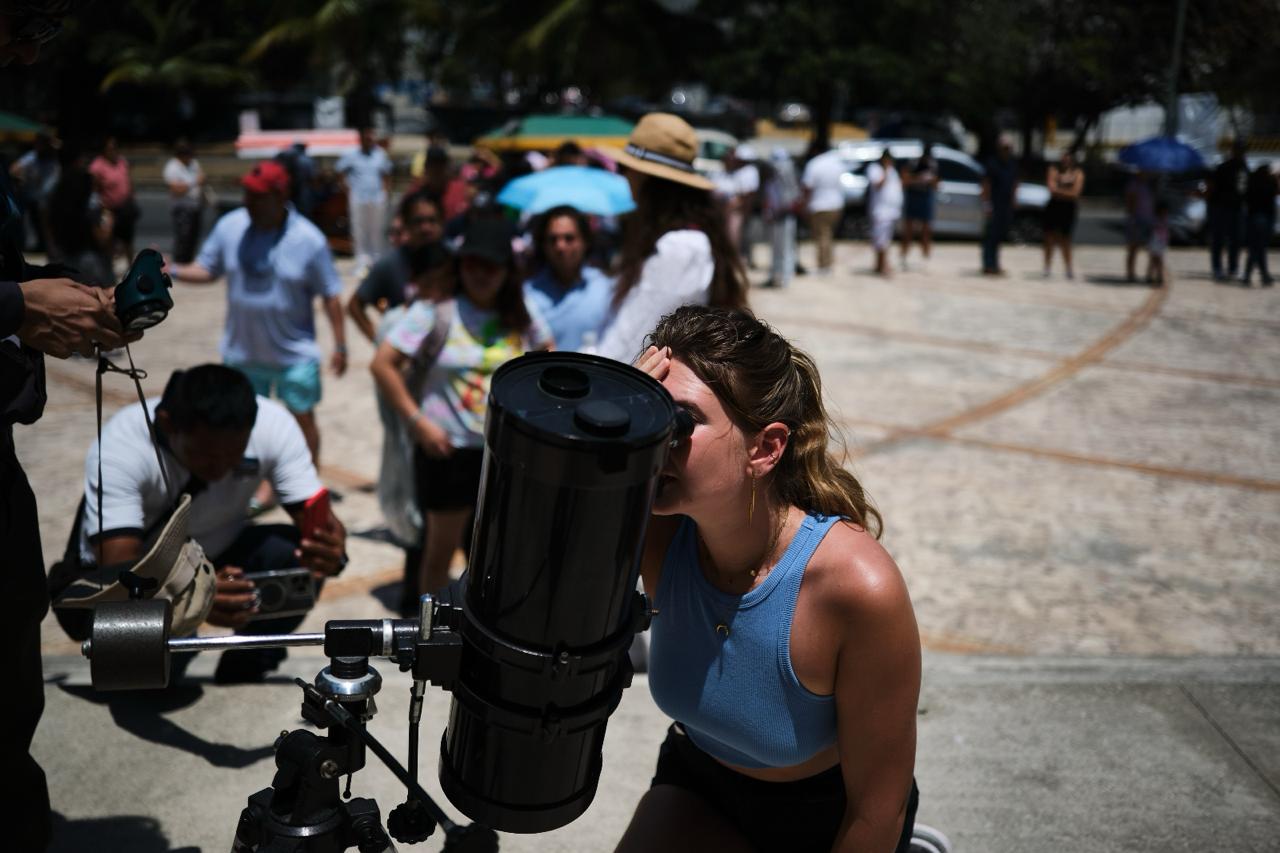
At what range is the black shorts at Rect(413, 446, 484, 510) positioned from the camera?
4.44 metres

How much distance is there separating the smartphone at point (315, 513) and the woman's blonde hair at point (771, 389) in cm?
185

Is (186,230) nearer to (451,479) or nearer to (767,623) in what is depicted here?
(451,479)

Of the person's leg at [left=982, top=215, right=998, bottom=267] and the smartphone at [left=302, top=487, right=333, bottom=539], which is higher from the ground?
the person's leg at [left=982, top=215, right=998, bottom=267]

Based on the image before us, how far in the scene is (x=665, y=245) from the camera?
156 inches

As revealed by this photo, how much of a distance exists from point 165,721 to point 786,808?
7.69ft

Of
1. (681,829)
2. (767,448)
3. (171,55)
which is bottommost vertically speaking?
(681,829)

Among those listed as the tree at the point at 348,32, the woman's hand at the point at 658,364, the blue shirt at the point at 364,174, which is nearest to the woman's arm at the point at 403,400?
the woman's hand at the point at 658,364

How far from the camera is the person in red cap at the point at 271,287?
5.73m

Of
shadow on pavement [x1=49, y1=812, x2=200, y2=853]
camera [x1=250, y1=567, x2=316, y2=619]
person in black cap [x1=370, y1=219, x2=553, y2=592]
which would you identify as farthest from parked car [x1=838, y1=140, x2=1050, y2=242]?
shadow on pavement [x1=49, y1=812, x2=200, y2=853]

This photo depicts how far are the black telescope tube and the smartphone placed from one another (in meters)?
2.08

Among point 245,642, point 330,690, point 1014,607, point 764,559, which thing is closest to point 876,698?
point 764,559

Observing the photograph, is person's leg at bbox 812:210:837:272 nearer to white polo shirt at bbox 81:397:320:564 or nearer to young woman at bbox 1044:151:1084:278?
young woman at bbox 1044:151:1084:278

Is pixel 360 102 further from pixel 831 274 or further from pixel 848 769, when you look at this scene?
pixel 848 769

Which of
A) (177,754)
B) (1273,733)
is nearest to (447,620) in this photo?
(177,754)
